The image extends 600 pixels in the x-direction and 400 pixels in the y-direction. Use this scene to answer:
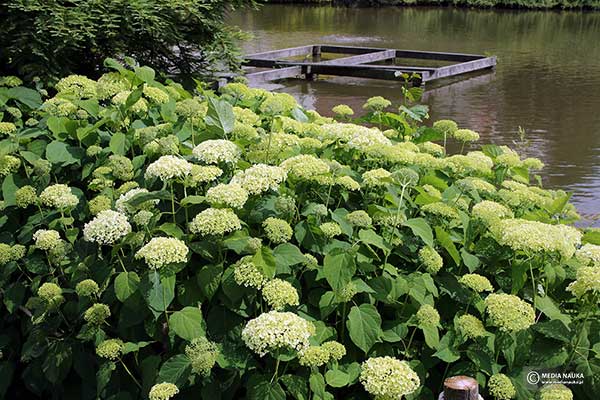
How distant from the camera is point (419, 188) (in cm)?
245

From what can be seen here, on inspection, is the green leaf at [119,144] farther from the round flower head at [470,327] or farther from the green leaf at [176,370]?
the round flower head at [470,327]

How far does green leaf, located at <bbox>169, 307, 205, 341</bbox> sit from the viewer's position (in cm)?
197

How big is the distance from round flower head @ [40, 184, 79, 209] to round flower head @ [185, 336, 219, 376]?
818 millimetres

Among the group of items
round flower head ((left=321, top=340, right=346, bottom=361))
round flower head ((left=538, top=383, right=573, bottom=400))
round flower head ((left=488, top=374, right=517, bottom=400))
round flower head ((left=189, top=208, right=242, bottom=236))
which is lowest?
round flower head ((left=488, top=374, right=517, bottom=400))

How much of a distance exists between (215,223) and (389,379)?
69cm

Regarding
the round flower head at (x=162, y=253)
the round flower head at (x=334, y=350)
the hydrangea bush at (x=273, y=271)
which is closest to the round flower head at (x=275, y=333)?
the hydrangea bush at (x=273, y=271)

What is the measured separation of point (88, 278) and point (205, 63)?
282cm

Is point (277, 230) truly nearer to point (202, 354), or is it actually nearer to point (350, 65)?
point (202, 354)

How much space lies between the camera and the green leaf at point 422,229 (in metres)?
2.15

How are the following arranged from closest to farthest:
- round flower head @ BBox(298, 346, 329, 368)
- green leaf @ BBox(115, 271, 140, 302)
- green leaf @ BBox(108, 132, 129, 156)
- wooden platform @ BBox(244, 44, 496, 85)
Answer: round flower head @ BBox(298, 346, 329, 368), green leaf @ BBox(115, 271, 140, 302), green leaf @ BBox(108, 132, 129, 156), wooden platform @ BBox(244, 44, 496, 85)

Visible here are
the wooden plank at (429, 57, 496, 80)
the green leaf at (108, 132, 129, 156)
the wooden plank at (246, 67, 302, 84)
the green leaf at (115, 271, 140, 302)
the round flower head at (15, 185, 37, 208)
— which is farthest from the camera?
the wooden plank at (429, 57, 496, 80)

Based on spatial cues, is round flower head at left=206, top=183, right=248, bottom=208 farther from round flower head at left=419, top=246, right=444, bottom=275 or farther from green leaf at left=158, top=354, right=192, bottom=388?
round flower head at left=419, top=246, right=444, bottom=275

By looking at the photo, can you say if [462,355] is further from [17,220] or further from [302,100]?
[302,100]

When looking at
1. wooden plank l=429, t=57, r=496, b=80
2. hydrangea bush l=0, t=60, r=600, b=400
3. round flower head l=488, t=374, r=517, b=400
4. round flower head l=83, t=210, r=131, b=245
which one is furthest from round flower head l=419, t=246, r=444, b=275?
wooden plank l=429, t=57, r=496, b=80
